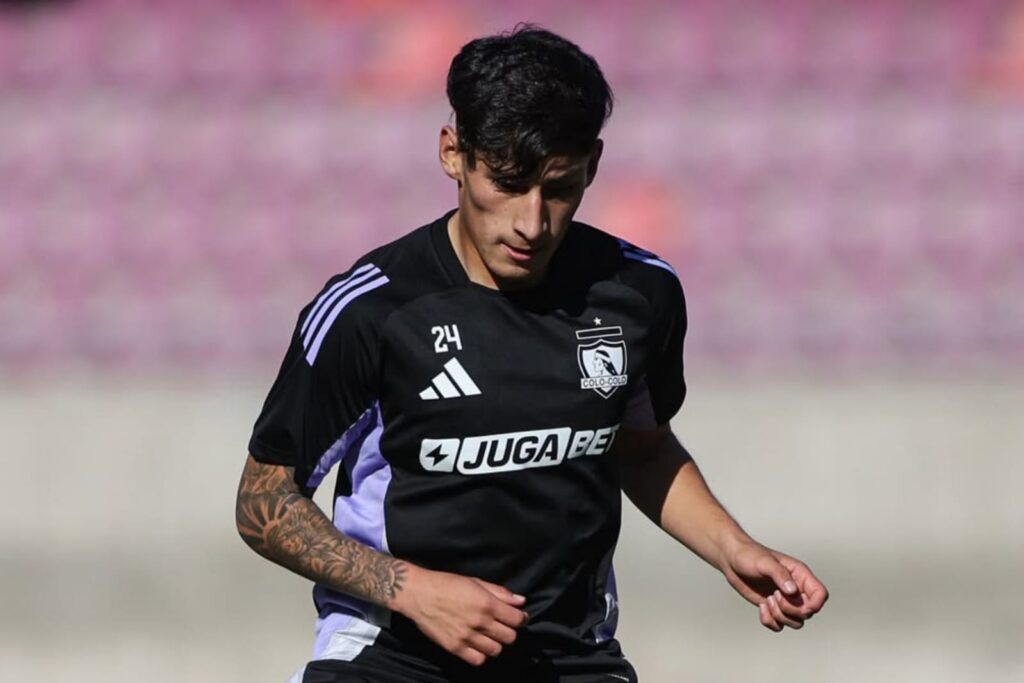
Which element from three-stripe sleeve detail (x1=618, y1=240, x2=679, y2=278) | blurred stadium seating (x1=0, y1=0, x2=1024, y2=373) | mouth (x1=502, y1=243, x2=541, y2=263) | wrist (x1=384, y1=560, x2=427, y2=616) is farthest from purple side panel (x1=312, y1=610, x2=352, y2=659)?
blurred stadium seating (x1=0, y1=0, x2=1024, y2=373)

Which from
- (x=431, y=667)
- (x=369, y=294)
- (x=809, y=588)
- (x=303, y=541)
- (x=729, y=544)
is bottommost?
(x=431, y=667)

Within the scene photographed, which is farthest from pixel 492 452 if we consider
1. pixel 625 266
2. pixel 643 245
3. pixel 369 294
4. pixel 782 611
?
pixel 643 245

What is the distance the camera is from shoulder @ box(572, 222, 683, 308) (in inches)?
129

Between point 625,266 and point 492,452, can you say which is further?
point 625,266

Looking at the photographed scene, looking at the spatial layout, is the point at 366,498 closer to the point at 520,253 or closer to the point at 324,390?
the point at 324,390

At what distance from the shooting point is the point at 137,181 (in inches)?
304

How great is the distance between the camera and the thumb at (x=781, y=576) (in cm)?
305

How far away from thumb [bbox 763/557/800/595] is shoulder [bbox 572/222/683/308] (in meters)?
0.52

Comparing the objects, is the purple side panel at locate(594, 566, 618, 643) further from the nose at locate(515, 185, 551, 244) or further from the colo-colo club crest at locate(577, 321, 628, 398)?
the nose at locate(515, 185, 551, 244)

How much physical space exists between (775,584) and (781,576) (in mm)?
35

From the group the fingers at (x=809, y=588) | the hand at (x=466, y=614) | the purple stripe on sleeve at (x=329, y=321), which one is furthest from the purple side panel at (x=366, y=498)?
the fingers at (x=809, y=588)

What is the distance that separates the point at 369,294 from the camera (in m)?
3.09

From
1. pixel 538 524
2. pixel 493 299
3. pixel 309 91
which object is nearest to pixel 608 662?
pixel 538 524

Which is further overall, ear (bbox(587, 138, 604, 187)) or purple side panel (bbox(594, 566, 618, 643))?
purple side panel (bbox(594, 566, 618, 643))
